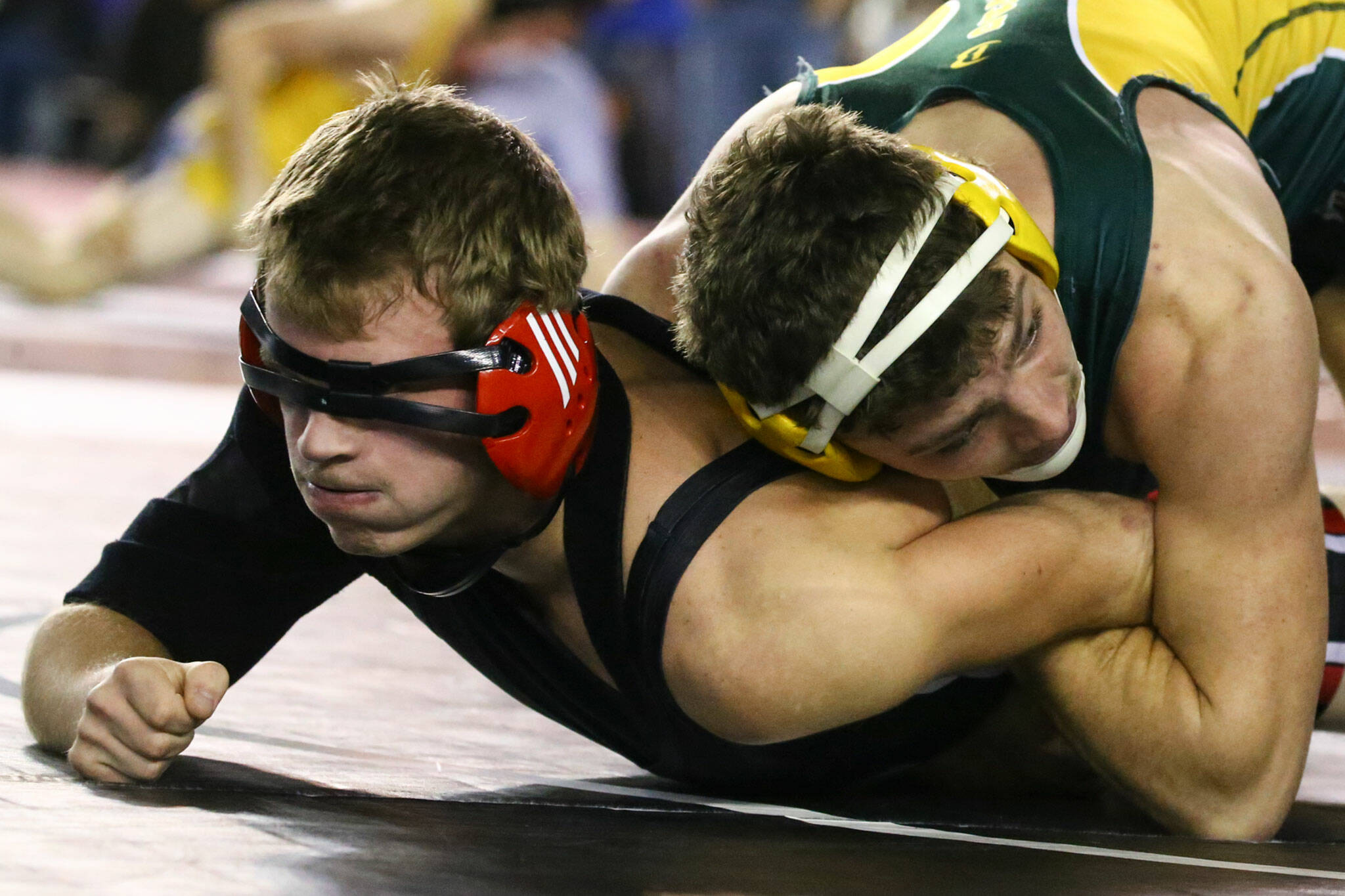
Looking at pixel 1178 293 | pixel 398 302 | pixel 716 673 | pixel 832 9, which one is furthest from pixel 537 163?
pixel 832 9

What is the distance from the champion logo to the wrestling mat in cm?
52

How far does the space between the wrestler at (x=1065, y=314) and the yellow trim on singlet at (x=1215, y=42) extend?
0.01 metres

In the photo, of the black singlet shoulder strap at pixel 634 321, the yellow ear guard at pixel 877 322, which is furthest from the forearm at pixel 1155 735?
the black singlet shoulder strap at pixel 634 321

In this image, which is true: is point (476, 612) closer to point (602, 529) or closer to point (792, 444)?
point (602, 529)

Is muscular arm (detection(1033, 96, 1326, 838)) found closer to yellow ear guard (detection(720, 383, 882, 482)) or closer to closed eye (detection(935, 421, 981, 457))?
closed eye (detection(935, 421, 981, 457))

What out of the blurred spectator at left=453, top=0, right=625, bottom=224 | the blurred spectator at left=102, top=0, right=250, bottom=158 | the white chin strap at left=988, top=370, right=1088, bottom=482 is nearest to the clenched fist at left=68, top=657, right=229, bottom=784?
the white chin strap at left=988, top=370, right=1088, bottom=482

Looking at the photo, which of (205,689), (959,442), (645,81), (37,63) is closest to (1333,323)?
(959,442)

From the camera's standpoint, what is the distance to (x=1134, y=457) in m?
2.34

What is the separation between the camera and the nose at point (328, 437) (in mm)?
1936

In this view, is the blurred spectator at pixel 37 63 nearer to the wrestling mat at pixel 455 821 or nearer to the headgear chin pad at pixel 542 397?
the wrestling mat at pixel 455 821

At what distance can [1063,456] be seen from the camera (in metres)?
2.19

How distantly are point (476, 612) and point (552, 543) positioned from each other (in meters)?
0.22

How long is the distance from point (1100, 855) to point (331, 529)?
99 centimetres

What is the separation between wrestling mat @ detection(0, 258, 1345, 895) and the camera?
68.0 inches
